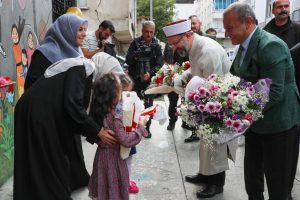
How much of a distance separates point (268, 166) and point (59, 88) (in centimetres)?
173

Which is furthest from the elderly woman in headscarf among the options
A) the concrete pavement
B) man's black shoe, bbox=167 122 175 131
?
man's black shoe, bbox=167 122 175 131

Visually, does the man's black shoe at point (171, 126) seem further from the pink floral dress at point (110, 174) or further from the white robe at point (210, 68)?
the pink floral dress at point (110, 174)

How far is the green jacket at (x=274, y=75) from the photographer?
8.30ft

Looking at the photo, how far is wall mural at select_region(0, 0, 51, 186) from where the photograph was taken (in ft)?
12.5

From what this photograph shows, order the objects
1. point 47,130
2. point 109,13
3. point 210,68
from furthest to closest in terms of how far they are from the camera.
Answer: point 109,13, point 210,68, point 47,130

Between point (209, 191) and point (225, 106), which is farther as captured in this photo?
point (209, 191)

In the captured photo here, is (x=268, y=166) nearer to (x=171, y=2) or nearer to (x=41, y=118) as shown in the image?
(x=41, y=118)

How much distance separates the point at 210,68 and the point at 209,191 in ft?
4.37

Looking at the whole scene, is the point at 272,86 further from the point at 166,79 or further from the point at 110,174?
the point at 166,79

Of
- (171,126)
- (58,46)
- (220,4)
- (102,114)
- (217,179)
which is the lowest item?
(171,126)

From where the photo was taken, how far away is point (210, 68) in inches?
140

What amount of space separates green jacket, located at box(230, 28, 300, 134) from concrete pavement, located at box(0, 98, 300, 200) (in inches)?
55.1

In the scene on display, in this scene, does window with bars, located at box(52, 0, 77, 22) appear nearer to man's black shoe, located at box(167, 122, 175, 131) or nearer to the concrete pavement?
the concrete pavement

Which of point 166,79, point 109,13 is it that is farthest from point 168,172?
point 109,13
